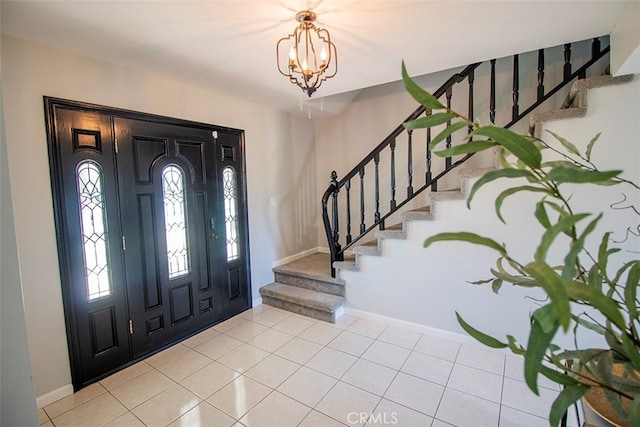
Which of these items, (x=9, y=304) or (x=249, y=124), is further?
(x=249, y=124)

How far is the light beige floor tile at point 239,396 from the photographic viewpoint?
198cm

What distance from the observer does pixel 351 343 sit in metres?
2.75

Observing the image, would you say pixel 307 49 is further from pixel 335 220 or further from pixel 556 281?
pixel 335 220

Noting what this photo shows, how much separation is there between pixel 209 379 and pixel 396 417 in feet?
4.63

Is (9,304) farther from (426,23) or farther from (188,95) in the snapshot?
(426,23)

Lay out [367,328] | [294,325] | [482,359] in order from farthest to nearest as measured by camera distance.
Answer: [294,325]
[367,328]
[482,359]

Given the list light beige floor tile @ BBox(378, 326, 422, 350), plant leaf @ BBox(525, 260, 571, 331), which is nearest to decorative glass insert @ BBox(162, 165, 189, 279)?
light beige floor tile @ BBox(378, 326, 422, 350)

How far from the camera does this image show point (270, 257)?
3.87 m

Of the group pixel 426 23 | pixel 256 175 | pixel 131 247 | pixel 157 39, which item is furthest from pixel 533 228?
pixel 131 247

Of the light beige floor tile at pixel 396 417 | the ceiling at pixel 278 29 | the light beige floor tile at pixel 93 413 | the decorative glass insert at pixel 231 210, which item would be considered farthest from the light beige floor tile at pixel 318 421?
the ceiling at pixel 278 29

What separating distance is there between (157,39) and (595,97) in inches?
122

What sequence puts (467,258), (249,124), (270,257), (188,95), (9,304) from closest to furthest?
(9,304) → (467,258) → (188,95) → (249,124) → (270,257)

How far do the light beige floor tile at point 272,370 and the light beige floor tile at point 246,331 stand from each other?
0.46 m

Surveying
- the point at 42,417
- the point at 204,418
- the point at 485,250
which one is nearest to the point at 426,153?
the point at 485,250
